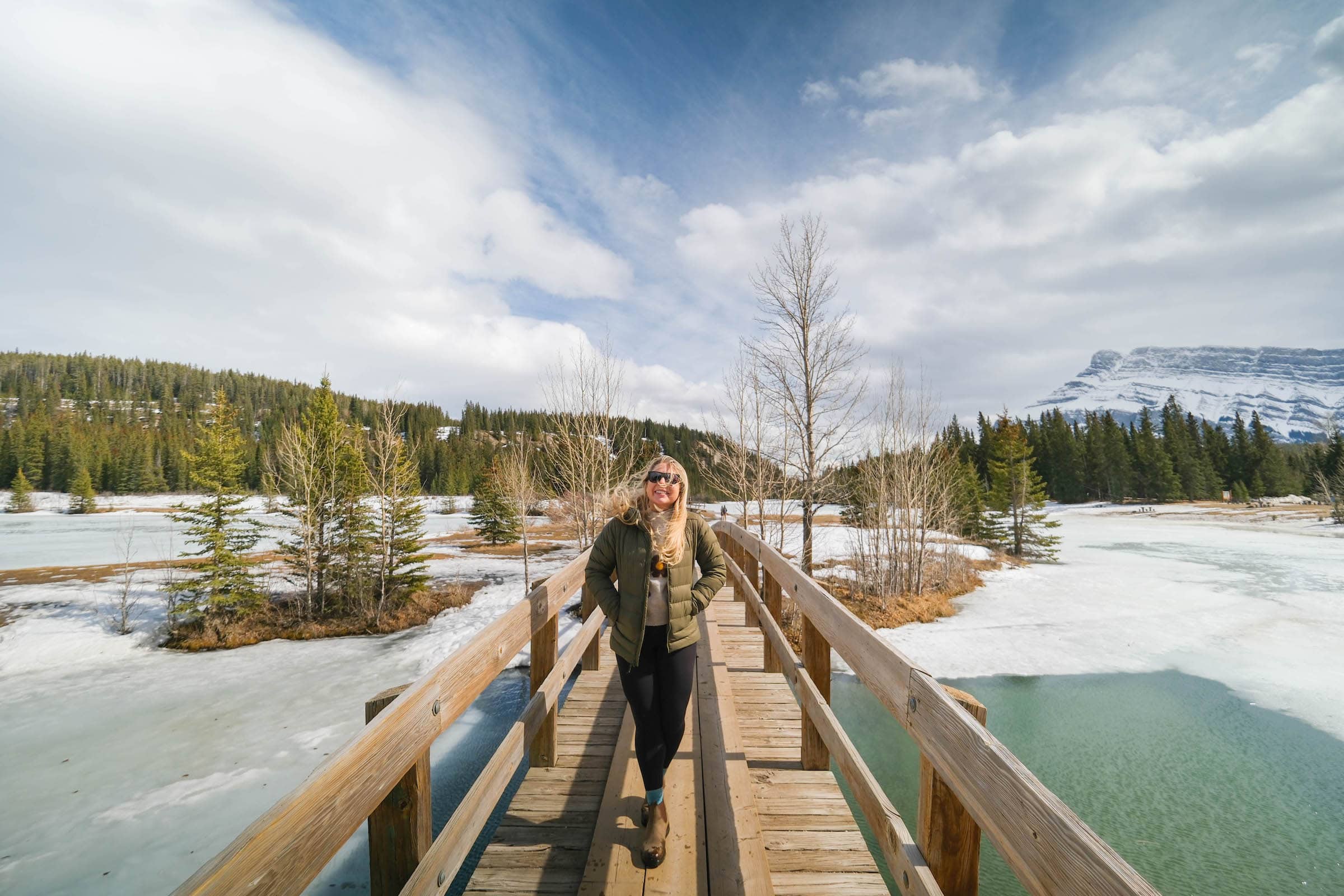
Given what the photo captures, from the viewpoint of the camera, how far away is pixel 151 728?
38.5ft

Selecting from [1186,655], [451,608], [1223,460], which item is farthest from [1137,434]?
[451,608]

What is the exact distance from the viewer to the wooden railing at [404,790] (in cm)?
107

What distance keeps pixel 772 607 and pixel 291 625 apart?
21.7 meters

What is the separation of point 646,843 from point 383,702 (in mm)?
1488

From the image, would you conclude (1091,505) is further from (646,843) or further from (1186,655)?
(646,843)

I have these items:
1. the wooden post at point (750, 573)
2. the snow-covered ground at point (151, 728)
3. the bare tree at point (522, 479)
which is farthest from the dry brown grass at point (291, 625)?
the wooden post at point (750, 573)

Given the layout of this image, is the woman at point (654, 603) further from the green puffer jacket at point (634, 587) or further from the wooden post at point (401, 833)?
the wooden post at point (401, 833)

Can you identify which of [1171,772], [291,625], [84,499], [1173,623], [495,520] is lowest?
[291,625]

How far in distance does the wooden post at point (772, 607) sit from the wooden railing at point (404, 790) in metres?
2.43

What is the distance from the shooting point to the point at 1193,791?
308 inches

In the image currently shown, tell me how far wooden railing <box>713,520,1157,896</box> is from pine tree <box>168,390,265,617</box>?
23.0 metres

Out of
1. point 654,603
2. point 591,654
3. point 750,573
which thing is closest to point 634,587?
point 654,603

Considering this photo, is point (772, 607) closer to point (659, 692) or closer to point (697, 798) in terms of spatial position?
point (697, 798)

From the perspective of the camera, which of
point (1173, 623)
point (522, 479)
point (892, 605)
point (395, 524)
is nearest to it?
point (1173, 623)
